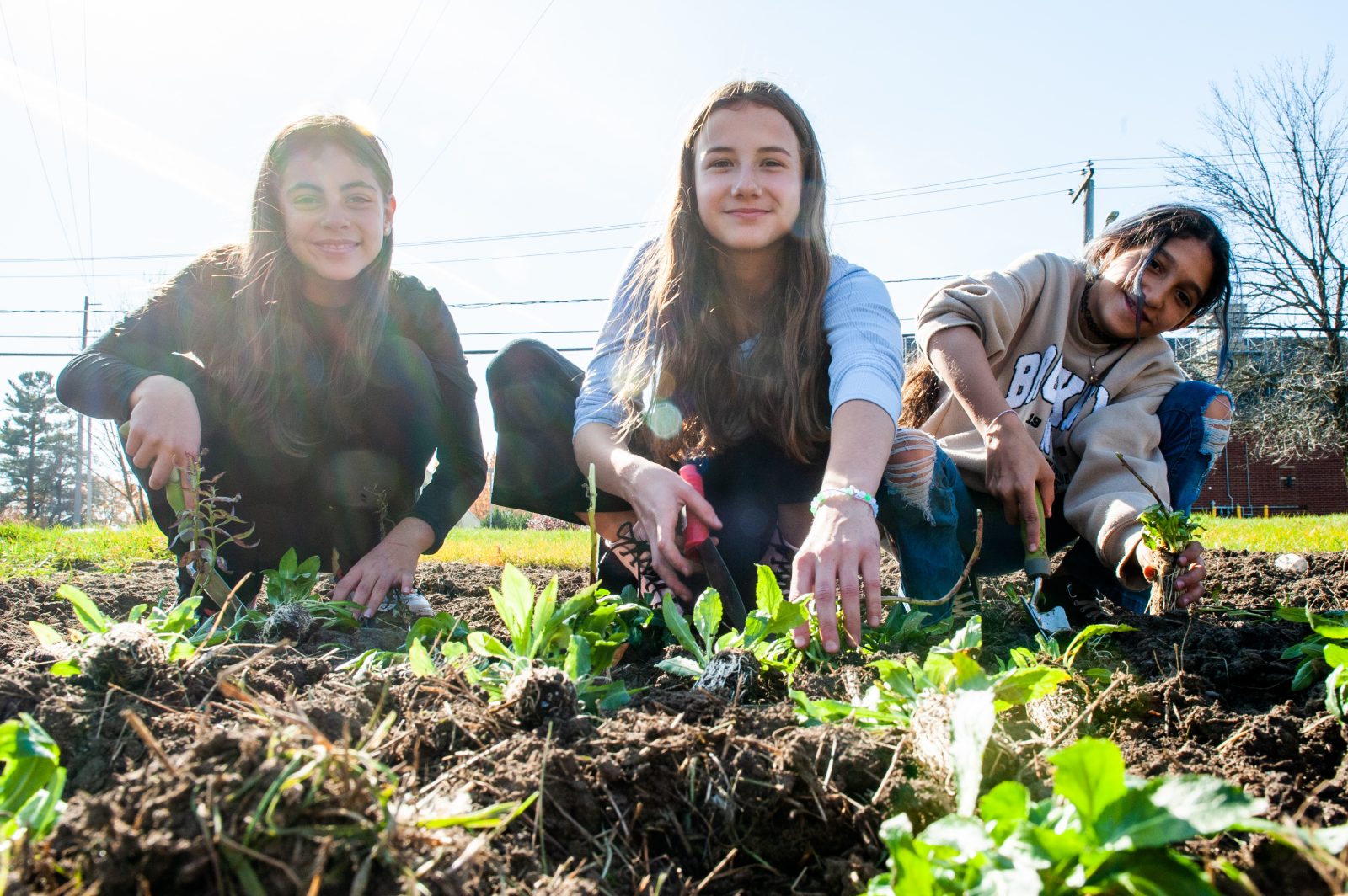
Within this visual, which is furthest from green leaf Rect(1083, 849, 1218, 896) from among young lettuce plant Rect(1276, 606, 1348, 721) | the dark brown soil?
young lettuce plant Rect(1276, 606, 1348, 721)

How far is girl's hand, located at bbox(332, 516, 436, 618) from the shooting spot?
212 centimetres

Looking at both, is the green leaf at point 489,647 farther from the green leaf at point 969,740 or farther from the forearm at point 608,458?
the green leaf at point 969,740

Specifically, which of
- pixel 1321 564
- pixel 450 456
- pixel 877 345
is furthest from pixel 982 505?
pixel 1321 564

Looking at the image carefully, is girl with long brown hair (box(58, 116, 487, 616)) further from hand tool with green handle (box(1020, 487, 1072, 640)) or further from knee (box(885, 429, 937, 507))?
hand tool with green handle (box(1020, 487, 1072, 640))

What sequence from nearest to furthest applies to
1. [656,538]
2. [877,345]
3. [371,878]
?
[371,878], [656,538], [877,345]

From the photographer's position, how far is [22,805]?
85cm

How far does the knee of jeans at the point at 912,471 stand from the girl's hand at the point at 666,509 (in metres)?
0.67

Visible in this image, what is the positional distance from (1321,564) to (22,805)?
16.8 ft

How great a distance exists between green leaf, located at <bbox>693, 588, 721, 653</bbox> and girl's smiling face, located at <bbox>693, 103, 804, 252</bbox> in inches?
44.3

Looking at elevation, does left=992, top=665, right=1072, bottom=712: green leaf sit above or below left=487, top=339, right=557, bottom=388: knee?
below

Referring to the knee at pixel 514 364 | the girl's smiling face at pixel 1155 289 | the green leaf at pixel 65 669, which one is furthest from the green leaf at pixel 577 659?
the girl's smiling face at pixel 1155 289

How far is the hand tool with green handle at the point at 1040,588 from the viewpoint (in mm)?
1891

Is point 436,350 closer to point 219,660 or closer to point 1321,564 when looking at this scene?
point 219,660

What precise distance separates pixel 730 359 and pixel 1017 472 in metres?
0.85
